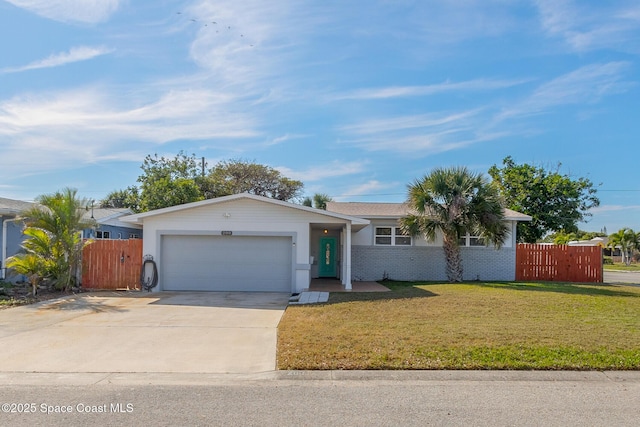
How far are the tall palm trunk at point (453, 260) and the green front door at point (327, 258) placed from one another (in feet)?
17.2

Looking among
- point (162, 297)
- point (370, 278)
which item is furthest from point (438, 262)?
point (162, 297)

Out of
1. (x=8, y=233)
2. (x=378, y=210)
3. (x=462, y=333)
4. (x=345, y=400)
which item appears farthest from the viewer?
(x=378, y=210)

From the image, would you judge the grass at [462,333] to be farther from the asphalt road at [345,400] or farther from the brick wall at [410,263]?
the brick wall at [410,263]

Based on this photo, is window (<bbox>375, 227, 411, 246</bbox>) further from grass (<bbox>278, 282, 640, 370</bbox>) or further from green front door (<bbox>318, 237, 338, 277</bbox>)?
grass (<bbox>278, 282, 640, 370</bbox>)

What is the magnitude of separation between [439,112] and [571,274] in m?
9.25

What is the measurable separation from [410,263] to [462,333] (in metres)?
12.3

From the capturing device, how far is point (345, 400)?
207 inches

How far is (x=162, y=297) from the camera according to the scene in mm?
14203

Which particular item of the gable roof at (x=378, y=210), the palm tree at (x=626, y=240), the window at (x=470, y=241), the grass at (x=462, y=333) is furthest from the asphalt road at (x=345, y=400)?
the palm tree at (x=626, y=240)

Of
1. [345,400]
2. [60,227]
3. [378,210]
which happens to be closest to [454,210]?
[378,210]

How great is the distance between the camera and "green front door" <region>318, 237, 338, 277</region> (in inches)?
867

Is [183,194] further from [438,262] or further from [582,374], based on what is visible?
[582,374]

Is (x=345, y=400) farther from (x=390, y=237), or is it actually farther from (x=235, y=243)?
(x=390, y=237)

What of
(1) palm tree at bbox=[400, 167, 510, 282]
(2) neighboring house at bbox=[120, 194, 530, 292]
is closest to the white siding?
(2) neighboring house at bbox=[120, 194, 530, 292]
